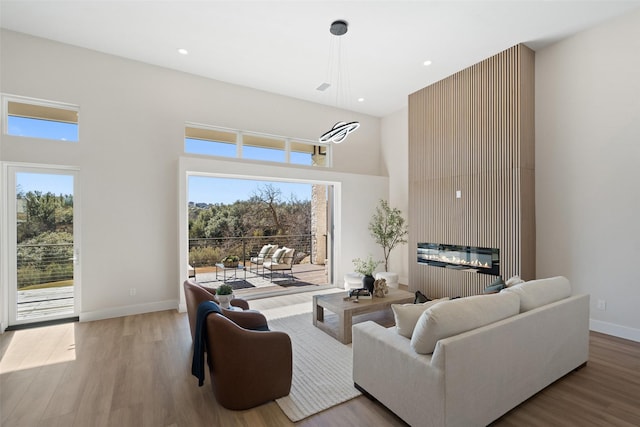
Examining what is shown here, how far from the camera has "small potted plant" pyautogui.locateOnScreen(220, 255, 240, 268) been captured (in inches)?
242

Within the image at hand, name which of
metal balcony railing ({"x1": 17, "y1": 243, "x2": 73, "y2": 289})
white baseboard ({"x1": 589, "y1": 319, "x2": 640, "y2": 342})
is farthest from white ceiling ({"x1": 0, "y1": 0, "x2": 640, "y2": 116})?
white baseboard ({"x1": 589, "y1": 319, "x2": 640, "y2": 342})

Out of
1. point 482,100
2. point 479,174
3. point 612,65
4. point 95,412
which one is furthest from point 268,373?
point 612,65

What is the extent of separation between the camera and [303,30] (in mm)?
3939

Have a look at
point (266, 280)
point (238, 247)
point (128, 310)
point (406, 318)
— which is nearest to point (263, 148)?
point (238, 247)

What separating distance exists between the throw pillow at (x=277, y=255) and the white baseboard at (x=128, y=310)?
2.17 meters

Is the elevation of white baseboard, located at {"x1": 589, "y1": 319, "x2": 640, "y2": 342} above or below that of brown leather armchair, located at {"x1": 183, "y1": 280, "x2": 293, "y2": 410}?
below

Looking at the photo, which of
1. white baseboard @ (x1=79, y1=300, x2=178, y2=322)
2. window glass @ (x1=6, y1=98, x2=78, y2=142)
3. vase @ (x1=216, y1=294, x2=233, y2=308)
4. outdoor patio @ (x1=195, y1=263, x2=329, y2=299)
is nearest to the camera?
vase @ (x1=216, y1=294, x2=233, y2=308)

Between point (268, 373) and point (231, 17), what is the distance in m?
4.04

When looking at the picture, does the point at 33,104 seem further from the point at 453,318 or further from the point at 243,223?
the point at 453,318

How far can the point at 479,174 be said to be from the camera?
4.73 m

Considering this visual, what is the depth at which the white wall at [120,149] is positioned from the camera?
4137 millimetres

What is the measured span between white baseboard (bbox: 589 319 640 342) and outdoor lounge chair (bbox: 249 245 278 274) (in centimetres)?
548

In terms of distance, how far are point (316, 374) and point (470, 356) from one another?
152 cm

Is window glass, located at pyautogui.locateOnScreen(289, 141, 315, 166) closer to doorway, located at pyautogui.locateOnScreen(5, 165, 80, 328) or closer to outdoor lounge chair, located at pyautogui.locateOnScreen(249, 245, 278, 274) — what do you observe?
outdoor lounge chair, located at pyautogui.locateOnScreen(249, 245, 278, 274)
